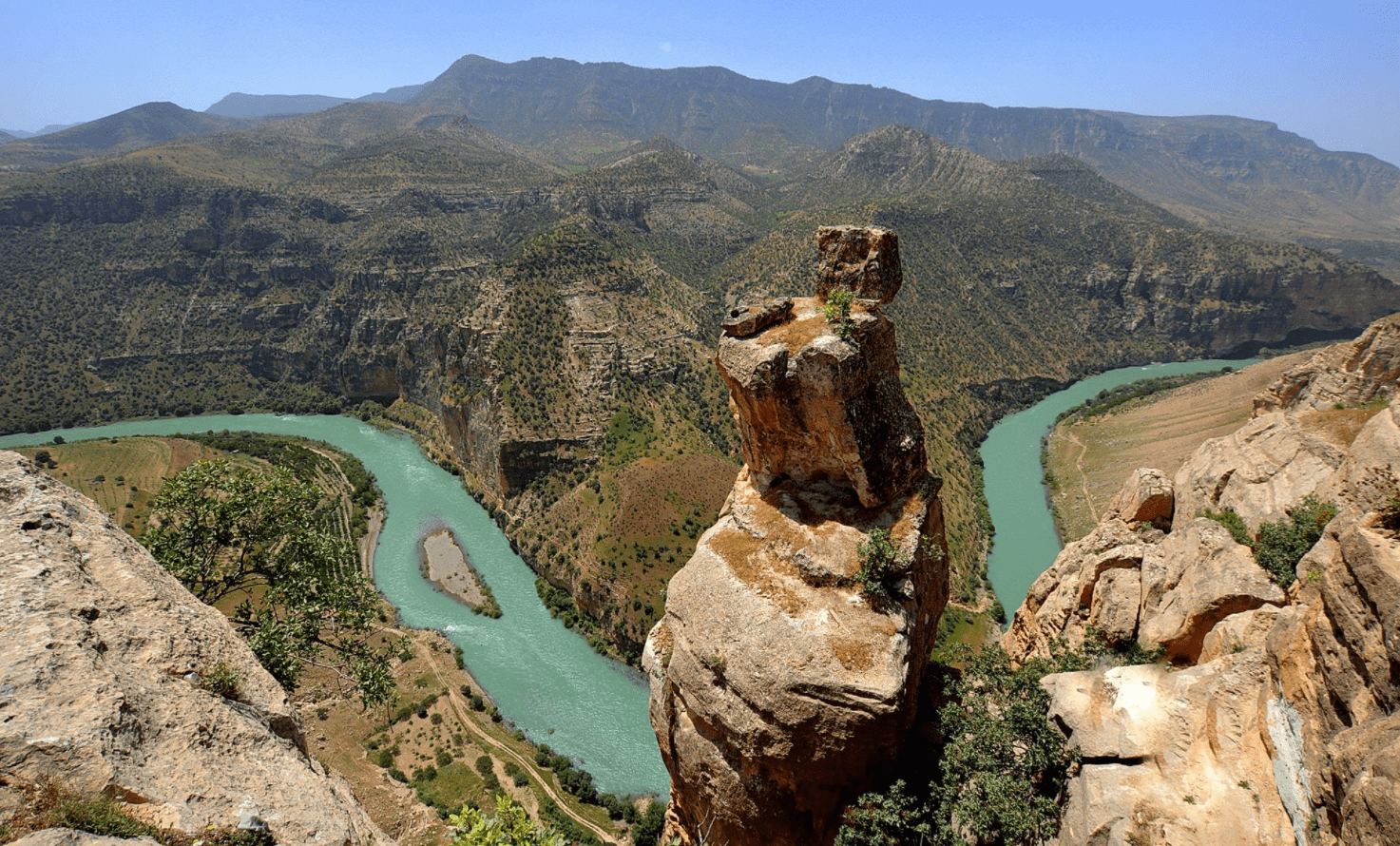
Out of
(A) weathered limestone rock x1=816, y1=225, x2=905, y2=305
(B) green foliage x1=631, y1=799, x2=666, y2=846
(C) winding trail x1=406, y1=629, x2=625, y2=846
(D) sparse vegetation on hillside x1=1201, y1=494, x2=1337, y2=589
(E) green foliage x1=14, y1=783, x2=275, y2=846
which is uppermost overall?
(A) weathered limestone rock x1=816, y1=225, x2=905, y2=305

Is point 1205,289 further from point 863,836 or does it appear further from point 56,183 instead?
point 56,183

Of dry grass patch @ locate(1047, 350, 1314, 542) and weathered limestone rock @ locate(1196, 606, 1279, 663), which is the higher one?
weathered limestone rock @ locate(1196, 606, 1279, 663)

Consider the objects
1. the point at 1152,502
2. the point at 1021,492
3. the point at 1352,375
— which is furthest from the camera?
the point at 1021,492

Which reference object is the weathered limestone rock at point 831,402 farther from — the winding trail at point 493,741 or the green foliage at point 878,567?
the winding trail at point 493,741

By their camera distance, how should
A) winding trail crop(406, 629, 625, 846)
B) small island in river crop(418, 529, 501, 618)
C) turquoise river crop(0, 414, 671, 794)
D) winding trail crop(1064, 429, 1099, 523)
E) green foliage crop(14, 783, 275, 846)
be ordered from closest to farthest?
green foliage crop(14, 783, 275, 846) < winding trail crop(406, 629, 625, 846) < turquoise river crop(0, 414, 671, 794) < small island in river crop(418, 529, 501, 618) < winding trail crop(1064, 429, 1099, 523)

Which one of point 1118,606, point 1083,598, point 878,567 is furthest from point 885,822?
point 1083,598

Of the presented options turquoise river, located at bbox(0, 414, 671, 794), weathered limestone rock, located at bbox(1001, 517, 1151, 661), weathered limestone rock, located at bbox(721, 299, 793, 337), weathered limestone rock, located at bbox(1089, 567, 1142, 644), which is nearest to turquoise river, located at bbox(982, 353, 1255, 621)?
weathered limestone rock, located at bbox(1001, 517, 1151, 661)

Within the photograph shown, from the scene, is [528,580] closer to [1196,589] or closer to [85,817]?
[1196,589]

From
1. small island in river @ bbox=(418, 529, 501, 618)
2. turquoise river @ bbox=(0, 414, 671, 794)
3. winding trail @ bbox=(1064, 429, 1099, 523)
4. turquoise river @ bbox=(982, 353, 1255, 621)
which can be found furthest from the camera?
winding trail @ bbox=(1064, 429, 1099, 523)

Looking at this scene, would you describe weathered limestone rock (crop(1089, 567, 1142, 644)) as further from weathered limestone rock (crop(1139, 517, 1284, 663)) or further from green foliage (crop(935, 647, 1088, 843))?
green foliage (crop(935, 647, 1088, 843))
